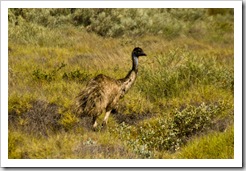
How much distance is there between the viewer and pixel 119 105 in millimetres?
9945

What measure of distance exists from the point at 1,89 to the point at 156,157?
2.64m

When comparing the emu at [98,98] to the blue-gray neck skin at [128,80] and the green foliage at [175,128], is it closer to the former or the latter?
the blue-gray neck skin at [128,80]

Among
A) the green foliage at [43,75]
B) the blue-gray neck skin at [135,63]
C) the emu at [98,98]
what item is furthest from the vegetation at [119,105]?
the blue-gray neck skin at [135,63]

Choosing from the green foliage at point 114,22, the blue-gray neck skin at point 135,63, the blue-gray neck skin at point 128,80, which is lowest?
the blue-gray neck skin at point 128,80

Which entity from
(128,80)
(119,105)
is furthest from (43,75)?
(128,80)

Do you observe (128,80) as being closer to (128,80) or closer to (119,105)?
(128,80)

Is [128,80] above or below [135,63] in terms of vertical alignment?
below

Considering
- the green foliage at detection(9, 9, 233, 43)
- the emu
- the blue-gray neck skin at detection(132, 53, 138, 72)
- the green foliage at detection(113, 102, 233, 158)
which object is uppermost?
the green foliage at detection(9, 9, 233, 43)

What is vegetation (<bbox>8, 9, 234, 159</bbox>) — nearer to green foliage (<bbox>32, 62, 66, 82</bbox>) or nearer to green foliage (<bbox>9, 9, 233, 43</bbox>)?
green foliage (<bbox>32, 62, 66, 82</bbox>)

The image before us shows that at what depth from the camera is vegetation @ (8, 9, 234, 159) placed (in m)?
8.18

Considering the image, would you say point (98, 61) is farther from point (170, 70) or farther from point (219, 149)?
point (219, 149)

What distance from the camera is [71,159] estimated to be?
763 centimetres

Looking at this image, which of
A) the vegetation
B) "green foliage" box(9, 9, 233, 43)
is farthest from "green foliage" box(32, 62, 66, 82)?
"green foliage" box(9, 9, 233, 43)

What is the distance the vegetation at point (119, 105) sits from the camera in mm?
8180
